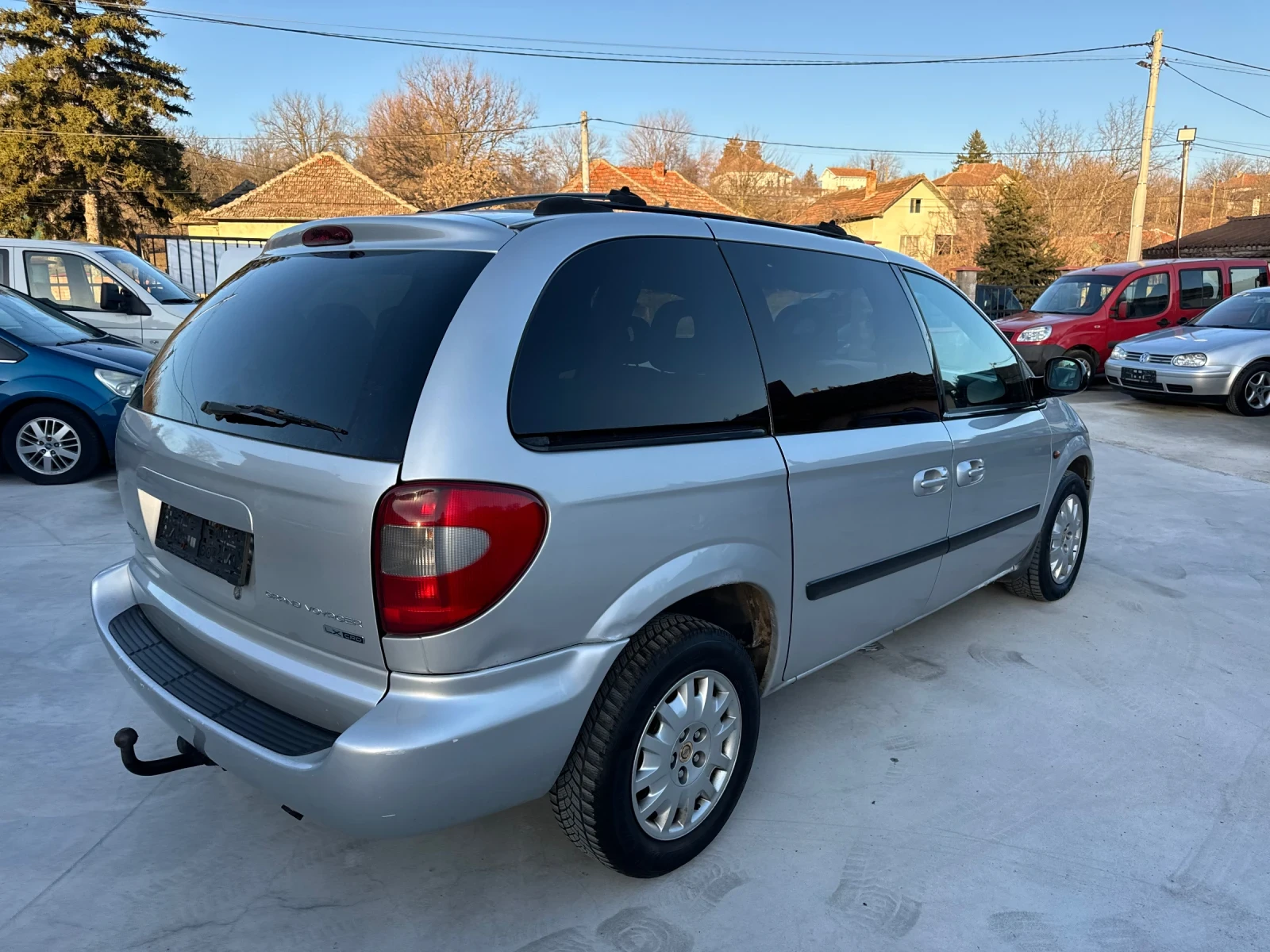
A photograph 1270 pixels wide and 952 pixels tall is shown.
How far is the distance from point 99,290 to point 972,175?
215 feet

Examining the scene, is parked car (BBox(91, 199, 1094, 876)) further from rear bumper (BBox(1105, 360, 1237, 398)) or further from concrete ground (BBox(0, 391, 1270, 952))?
rear bumper (BBox(1105, 360, 1237, 398))

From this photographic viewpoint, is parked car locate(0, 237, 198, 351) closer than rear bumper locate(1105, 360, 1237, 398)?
Yes

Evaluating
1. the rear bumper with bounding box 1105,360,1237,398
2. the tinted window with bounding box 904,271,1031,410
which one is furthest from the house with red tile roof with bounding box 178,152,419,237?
the tinted window with bounding box 904,271,1031,410

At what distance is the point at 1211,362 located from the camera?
10.5m

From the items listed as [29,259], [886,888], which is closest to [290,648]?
[886,888]

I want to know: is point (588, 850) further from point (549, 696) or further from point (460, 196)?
point (460, 196)

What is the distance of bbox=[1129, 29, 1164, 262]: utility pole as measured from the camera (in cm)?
2014

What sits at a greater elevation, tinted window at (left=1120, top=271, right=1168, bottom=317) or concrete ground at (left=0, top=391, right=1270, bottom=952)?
tinted window at (left=1120, top=271, right=1168, bottom=317)

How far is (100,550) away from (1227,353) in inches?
471

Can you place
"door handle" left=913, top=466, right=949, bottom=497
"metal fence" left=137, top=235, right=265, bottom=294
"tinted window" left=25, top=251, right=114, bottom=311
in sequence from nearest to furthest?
"door handle" left=913, top=466, right=949, bottom=497, "tinted window" left=25, top=251, right=114, bottom=311, "metal fence" left=137, top=235, right=265, bottom=294

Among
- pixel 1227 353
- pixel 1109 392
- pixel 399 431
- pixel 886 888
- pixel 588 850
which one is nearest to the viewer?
pixel 399 431

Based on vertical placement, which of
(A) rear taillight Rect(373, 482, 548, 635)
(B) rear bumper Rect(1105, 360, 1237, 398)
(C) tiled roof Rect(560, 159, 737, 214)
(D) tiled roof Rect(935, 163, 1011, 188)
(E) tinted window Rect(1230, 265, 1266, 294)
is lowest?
(B) rear bumper Rect(1105, 360, 1237, 398)

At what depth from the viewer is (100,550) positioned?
4891 mm

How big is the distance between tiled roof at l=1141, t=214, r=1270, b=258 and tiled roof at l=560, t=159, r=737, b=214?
15.2 m
